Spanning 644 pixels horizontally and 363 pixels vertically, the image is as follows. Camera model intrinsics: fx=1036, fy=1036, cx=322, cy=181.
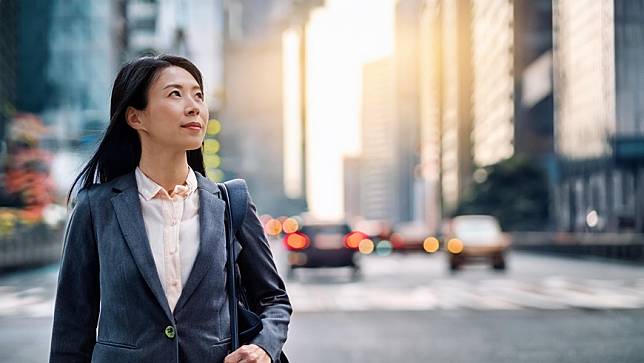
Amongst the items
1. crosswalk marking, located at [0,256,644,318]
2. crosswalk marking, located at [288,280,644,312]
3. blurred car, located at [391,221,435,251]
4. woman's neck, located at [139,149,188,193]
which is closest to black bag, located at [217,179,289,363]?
woman's neck, located at [139,149,188,193]

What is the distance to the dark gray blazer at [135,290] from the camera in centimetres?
265

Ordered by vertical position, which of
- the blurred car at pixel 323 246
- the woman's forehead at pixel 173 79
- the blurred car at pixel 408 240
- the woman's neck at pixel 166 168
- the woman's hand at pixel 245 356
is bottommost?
the blurred car at pixel 408 240

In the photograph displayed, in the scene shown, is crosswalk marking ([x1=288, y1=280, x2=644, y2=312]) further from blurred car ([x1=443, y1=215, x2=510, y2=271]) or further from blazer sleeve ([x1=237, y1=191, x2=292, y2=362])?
blazer sleeve ([x1=237, y1=191, x2=292, y2=362])

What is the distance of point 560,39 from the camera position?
244ft

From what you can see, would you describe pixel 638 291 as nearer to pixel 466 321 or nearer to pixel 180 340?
pixel 466 321

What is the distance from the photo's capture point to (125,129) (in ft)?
9.80

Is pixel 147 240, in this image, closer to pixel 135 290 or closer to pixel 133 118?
pixel 135 290

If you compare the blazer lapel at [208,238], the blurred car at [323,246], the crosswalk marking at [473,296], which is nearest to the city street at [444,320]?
the crosswalk marking at [473,296]

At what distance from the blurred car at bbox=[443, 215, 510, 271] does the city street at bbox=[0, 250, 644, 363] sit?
3.05 meters

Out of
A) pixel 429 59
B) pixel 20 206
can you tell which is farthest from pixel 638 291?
pixel 429 59

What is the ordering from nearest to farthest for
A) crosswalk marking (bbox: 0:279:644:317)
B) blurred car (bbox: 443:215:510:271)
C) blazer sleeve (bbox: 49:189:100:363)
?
blazer sleeve (bbox: 49:189:100:363) → crosswalk marking (bbox: 0:279:644:317) → blurred car (bbox: 443:215:510:271)

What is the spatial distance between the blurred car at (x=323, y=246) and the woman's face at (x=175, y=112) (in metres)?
22.1

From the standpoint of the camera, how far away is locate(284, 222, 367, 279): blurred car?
24.9 meters

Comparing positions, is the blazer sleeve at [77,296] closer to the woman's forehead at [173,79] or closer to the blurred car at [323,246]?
the woman's forehead at [173,79]
